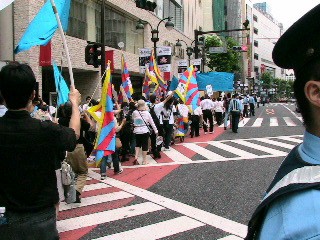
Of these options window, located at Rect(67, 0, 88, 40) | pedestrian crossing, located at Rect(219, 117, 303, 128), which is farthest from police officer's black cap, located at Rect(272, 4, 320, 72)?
pedestrian crossing, located at Rect(219, 117, 303, 128)

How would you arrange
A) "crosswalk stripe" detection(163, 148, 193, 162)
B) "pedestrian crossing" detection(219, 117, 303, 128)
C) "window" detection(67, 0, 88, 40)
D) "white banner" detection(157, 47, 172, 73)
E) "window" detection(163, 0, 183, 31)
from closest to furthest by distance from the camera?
"crosswalk stripe" detection(163, 148, 193, 162) → "white banner" detection(157, 47, 172, 73) → "window" detection(67, 0, 88, 40) → "pedestrian crossing" detection(219, 117, 303, 128) → "window" detection(163, 0, 183, 31)

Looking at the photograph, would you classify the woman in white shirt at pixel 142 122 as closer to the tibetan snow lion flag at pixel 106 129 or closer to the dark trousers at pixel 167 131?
the tibetan snow lion flag at pixel 106 129

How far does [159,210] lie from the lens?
6465mm

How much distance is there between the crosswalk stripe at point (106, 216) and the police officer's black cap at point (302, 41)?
5162 millimetres

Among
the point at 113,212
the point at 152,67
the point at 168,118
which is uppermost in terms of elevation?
the point at 152,67

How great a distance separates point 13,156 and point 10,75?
46cm

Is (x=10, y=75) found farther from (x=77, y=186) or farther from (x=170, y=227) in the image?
(x=77, y=186)

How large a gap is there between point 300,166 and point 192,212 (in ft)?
17.7

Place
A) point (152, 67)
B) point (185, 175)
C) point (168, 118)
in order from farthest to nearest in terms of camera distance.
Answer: point (152, 67), point (168, 118), point (185, 175)

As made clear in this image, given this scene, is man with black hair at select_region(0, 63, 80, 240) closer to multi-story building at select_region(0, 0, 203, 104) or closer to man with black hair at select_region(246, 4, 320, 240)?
man with black hair at select_region(246, 4, 320, 240)

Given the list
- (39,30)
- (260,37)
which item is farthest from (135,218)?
(260,37)

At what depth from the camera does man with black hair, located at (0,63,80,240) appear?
2344 millimetres

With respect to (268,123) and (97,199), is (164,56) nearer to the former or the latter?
(268,123)

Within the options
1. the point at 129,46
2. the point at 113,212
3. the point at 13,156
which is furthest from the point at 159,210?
the point at 129,46
